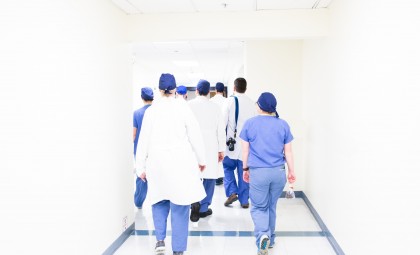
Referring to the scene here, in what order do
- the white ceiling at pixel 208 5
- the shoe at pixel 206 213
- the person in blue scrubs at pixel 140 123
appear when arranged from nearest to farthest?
the white ceiling at pixel 208 5
the shoe at pixel 206 213
the person in blue scrubs at pixel 140 123

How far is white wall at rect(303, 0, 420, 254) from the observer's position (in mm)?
1896

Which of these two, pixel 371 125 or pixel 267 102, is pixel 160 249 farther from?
pixel 371 125

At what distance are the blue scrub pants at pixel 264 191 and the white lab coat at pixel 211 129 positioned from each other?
1033mm

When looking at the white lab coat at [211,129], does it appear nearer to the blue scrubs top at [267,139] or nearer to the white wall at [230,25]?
the white wall at [230,25]

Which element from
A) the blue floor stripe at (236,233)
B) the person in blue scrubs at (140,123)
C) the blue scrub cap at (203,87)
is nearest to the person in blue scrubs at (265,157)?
the blue floor stripe at (236,233)

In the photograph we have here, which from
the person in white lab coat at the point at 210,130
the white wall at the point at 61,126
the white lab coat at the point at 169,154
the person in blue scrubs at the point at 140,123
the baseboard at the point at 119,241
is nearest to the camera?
the white wall at the point at 61,126

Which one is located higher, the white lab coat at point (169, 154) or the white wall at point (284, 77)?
the white wall at point (284, 77)

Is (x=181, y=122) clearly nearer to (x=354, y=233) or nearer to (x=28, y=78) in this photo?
(x=28, y=78)

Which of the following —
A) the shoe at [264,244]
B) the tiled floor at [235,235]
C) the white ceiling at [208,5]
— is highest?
the white ceiling at [208,5]

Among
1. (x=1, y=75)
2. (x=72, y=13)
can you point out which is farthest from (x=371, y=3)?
(x=1, y=75)

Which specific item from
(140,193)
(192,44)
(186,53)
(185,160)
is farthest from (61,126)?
(186,53)

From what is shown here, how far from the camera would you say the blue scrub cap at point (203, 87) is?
4145 mm

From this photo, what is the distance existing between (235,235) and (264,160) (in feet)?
Answer: 3.50

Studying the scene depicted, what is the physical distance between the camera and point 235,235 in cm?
377
